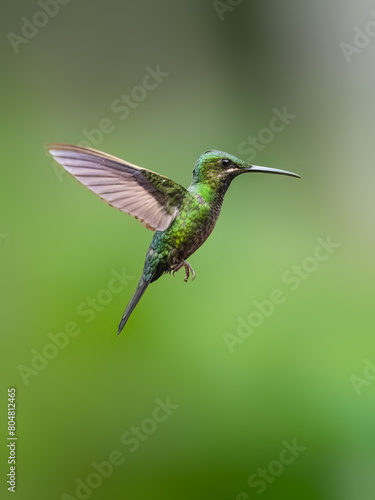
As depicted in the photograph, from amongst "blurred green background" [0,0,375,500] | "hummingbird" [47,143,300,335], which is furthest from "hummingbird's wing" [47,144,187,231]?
"blurred green background" [0,0,375,500]

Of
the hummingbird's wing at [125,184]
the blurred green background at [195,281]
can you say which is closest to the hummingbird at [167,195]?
the hummingbird's wing at [125,184]

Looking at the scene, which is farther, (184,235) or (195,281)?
(195,281)

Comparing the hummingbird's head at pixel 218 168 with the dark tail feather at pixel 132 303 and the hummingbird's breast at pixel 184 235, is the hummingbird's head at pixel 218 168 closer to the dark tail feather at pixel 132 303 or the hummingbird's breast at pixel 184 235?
the hummingbird's breast at pixel 184 235

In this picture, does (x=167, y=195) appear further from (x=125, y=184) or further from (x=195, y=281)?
(x=195, y=281)

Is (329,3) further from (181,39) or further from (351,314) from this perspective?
(351,314)

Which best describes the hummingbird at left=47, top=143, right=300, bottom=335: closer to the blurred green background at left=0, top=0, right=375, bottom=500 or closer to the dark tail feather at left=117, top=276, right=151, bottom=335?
the dark tail feather at left=117, top=276, right=151, bottom=335

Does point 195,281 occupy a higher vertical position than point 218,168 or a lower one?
lower

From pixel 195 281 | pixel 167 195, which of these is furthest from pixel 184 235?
pixel 195 281
